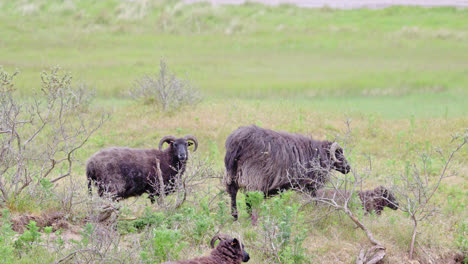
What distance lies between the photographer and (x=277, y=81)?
30.8 metres

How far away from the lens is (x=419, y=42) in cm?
3762

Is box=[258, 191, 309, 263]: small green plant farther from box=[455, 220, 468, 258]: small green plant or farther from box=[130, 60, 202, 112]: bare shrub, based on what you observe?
box=[130, 60, 202, 112]: bare shrub

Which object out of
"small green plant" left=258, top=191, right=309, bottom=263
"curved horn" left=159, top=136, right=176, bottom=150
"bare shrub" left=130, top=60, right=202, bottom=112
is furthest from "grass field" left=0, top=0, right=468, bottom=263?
"curved horn" left=159, top=136, right=176, bottom=150

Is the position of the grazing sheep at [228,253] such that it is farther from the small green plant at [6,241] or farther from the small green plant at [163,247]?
the small green plant at [6,241]

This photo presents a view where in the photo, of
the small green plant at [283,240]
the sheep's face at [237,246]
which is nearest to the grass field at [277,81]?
the small green plant at [283,240]

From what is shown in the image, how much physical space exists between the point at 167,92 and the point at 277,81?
13.0 m

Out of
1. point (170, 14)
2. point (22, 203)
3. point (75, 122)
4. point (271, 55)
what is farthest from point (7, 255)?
point (170, 14)

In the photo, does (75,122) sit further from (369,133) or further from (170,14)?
(170,14)

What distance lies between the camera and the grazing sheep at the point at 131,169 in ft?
32.9

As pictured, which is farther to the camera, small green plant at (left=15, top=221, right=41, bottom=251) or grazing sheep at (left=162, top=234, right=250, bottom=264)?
small green plant at (left=15, top=221, right=41, bottom=251)

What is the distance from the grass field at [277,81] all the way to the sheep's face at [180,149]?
1313mm

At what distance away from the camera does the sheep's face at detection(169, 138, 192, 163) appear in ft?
36.2

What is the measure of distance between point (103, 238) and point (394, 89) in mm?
24054

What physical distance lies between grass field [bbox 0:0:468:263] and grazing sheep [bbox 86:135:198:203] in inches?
14.0
